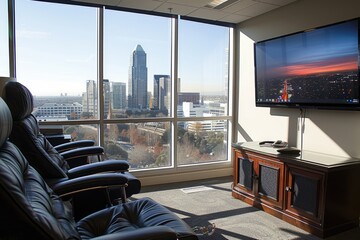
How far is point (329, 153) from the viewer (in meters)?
3.06

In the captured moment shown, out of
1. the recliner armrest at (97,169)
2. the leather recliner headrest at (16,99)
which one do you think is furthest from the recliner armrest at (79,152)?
the leather recliner headrest at (16,99)

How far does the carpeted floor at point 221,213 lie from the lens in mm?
2609

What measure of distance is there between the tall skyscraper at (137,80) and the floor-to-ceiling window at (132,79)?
14 millimetres

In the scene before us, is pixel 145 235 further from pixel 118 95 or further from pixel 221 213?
pixel 118 95

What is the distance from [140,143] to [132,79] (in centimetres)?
93

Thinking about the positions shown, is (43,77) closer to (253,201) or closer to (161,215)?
(161,215)

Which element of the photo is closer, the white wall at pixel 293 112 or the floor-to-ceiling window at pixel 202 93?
the white wall at pixel 293 112

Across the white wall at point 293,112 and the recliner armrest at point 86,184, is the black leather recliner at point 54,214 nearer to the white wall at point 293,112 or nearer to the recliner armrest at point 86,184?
the recliner armrest at point 86,184

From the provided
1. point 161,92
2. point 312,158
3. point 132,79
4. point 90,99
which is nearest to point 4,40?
point 90,99

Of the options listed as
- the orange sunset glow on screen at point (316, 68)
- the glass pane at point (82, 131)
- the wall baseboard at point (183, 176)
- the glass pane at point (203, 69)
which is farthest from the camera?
the glass pane at point (203, 69)

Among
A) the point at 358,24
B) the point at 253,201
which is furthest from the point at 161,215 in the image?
the point at 358,24

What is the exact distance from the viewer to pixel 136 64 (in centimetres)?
400

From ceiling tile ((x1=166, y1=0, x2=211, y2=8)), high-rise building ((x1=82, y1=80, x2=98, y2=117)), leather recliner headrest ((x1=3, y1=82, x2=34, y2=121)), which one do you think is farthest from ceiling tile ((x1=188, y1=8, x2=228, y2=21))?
leather recliner headrest ((x1=3, y1=82, x2=34, y2=121))

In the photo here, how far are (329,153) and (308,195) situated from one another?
2.21ft
